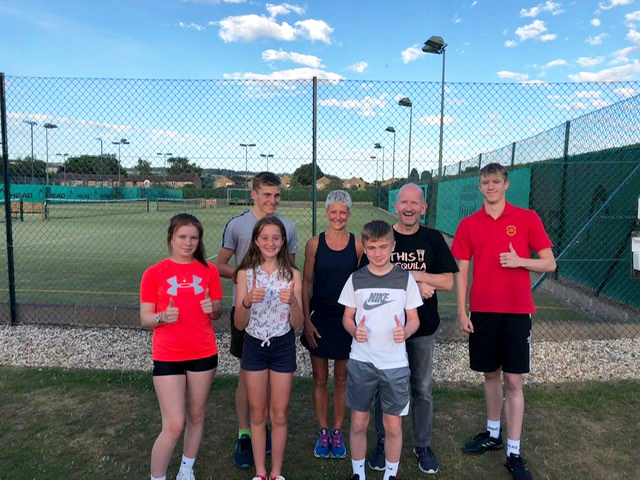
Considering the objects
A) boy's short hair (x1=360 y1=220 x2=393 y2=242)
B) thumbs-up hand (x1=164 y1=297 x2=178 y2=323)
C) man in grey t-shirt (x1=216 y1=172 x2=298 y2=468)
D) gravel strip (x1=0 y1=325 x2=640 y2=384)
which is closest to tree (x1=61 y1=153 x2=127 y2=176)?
gravel strip (x1=0 y1=325 x2=640 y2=384)

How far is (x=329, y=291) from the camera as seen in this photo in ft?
10.4

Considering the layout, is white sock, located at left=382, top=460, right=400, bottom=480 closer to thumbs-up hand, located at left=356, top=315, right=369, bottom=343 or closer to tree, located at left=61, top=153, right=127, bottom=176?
thumbs-up hand, located at left=356, top=315, right=369, bottom=343

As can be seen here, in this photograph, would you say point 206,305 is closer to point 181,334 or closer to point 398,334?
point 181,334

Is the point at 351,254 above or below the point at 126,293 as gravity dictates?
above

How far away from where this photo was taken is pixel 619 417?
390 centimetres

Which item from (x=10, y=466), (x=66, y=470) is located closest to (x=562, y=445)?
(x=66, y=470)

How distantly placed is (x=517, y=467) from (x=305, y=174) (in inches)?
140

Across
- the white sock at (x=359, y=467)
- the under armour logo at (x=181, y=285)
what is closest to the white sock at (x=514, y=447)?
the white sock at (x=359, y=467)

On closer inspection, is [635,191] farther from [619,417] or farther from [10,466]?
[10,466]

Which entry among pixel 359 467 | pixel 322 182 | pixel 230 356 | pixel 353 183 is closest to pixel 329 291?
pixel 359 467

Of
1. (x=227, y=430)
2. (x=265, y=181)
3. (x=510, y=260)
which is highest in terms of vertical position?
(x=265, y=181)

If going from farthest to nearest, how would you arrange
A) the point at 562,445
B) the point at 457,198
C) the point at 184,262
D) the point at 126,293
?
the point at 457,198
the point at 126,293
the point at 562,445
the point at 184,262

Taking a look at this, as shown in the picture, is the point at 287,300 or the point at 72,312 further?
the point at 72,312

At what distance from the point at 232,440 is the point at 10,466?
4.75 feet
